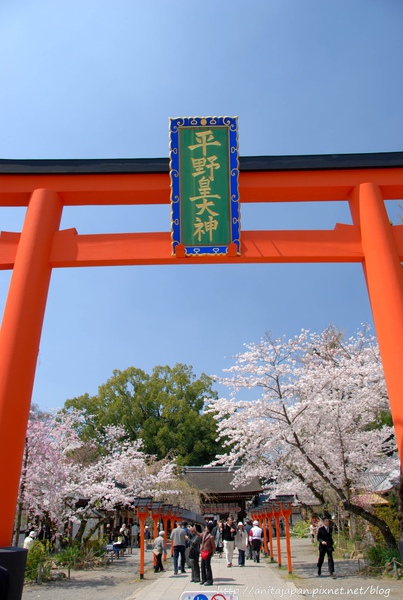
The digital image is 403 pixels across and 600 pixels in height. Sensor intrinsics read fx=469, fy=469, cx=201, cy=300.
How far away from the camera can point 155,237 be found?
6871 millimetres

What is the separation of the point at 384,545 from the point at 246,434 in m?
4.39

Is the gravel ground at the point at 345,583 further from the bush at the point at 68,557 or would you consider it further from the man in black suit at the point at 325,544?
the bush at the point at 68,557

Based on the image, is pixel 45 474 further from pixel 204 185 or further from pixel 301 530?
pixel 301 530

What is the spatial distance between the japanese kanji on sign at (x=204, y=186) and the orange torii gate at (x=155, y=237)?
20cm

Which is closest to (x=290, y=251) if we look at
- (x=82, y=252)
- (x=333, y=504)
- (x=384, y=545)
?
(x=82, y=252)

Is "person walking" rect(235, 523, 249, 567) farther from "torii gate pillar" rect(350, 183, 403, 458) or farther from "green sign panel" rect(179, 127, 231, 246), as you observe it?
"green sign panel" rect(179, 127, 231, 246)

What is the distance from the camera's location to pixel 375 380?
13.1 metres

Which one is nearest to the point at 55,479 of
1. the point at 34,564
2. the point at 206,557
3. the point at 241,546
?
the point at 34,564

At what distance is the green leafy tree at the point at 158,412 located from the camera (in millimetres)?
37438

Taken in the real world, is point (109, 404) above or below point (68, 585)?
above

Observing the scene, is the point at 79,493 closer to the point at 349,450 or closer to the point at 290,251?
the point at 349,450

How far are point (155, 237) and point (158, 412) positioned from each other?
34850mm

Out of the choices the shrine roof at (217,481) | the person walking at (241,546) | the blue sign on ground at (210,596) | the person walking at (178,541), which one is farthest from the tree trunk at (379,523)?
the shrine roof at (217,481)

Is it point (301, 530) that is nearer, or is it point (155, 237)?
point (155, 237)
